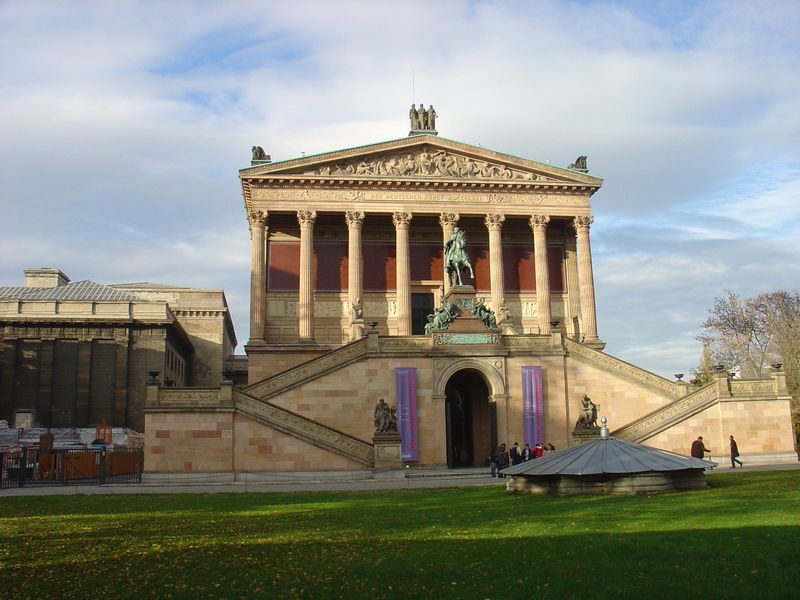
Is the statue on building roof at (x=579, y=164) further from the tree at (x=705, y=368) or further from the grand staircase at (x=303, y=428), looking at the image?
the grand staircase at (x=303, y=428)

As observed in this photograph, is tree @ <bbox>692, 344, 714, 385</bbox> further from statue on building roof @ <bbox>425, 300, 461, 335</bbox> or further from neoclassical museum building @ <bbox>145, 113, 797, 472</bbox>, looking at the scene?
statue on building roof @ <bbox>425, 300, 461, 335</bbox>

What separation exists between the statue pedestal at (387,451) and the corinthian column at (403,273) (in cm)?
2010

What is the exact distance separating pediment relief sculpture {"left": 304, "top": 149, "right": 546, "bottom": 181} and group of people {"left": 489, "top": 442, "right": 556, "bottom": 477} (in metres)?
23.9

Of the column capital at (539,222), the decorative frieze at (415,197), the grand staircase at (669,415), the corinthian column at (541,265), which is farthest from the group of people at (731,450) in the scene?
the decorative frieze at (415,197)

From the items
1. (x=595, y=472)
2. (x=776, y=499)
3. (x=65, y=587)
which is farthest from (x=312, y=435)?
(x=65, y=587)

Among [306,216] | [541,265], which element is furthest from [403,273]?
[541,265]

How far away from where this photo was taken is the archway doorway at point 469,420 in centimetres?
4656

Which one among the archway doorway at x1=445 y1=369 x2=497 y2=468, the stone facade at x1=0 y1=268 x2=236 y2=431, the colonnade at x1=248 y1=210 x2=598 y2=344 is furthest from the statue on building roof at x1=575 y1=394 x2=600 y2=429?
the stone facade at x1=0 y1=268 x2=236 y2=431

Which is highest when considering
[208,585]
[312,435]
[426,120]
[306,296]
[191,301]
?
[426,120]

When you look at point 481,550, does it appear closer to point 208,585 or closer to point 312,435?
point 208,585

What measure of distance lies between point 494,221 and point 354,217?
32.5ft

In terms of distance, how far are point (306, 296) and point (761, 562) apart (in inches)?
1829

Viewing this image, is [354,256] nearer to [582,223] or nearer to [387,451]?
[582,223]

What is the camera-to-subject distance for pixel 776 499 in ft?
66.9
